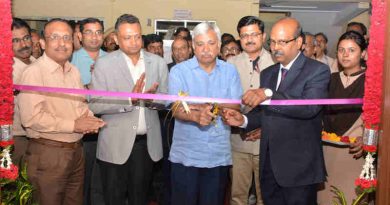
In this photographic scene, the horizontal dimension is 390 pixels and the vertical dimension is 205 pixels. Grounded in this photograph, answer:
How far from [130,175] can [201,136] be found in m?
0.71

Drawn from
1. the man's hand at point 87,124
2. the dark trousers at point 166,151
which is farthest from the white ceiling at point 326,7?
the man's hand at point 87,124

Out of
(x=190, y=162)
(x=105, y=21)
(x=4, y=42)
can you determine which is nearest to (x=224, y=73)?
(x=190, y=162)

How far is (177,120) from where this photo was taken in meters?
3.62

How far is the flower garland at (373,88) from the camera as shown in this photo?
2916 mm

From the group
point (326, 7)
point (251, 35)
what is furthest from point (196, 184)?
point (326, 7)

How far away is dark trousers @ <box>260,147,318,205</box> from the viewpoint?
330cm

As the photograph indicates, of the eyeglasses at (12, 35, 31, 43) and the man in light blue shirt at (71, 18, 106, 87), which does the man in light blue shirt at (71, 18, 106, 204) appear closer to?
the man in light blue shirt at (71, 18, 106, 87)

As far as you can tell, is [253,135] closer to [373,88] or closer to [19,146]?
[373,88]

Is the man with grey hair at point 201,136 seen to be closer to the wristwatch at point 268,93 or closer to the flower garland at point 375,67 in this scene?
the wristwatch at point 268,93

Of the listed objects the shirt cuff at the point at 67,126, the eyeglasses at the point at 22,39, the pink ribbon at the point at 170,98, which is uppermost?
the eyeglasses at the point at 22,39

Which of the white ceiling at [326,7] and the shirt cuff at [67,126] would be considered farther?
the white ceiling at [326,7]

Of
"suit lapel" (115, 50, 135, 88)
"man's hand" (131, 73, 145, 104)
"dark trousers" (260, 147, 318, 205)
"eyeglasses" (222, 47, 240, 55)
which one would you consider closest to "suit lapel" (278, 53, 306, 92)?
"dark trousers" (260, 147, 318, 205)

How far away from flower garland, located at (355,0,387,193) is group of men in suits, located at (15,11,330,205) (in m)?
0.34

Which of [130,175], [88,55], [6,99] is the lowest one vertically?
[130,175]
